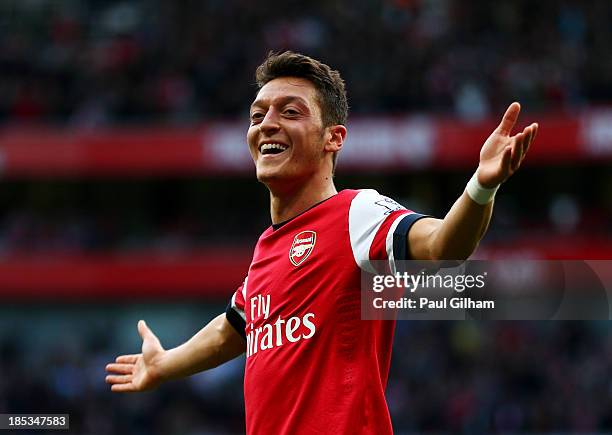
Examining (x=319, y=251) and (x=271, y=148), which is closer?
(x=319, y=251)

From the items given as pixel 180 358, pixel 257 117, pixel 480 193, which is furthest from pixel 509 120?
pixel 180 358

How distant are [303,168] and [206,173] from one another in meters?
17.5

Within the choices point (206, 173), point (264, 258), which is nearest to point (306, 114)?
point (264, 258)

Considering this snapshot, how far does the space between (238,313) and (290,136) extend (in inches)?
32.4

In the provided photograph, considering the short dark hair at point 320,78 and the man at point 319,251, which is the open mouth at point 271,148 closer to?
the man at point 319,251

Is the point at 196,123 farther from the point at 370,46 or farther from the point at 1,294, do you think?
the point at 1,294

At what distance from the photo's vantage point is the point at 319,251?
155 inches

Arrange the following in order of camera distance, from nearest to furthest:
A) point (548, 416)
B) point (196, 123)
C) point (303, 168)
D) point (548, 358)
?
point (303, 168) → point (548, 416) → point (548, 358) → point (196, 123)

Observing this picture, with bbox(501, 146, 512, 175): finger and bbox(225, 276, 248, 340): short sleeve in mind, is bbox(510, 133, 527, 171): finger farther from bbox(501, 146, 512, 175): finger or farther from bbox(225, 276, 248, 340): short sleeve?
bbox(225, 276, 248, 340): short sleeve

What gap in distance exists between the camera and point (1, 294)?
826 inches

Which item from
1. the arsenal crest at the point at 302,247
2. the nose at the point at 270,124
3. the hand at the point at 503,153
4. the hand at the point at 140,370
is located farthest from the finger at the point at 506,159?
the hand at the point at 140,370

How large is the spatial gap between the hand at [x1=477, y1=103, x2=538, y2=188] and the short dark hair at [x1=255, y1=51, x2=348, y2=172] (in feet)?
3.23

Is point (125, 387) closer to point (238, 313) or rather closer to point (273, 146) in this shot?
point (238, 313)

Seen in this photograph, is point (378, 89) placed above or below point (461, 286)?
above
